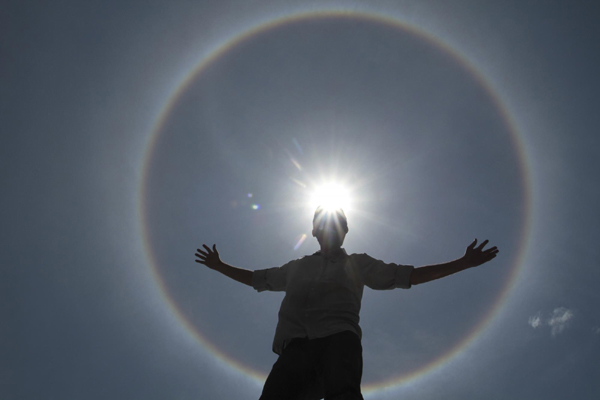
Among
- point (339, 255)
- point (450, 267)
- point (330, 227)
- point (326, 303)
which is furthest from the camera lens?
point (330, 227)

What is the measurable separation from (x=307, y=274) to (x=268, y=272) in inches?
24.7

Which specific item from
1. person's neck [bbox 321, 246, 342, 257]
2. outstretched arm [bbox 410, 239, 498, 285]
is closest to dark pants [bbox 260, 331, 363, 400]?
outstretched arm [bbox 410, 239, 498, 285]

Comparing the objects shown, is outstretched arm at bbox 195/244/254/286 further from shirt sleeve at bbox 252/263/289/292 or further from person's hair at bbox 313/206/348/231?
person's hair at bbox 313/206/348/231

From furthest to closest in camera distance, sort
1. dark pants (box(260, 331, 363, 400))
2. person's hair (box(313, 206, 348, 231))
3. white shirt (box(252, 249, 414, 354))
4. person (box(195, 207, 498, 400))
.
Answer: person's hair (box(313, 206, 348, 231)) → white shirt (box(252, 249, 414, 354)) → person (box(195, 207, 498, 400)) → dark pants (box(260, 331, 363, 400))

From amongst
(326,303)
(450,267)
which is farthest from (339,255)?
(450,267)

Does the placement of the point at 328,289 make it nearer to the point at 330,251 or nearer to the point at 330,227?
the point at 330,251

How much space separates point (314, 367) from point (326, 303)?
538mm

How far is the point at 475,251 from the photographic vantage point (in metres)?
3.77

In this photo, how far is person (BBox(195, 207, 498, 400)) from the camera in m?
3.16

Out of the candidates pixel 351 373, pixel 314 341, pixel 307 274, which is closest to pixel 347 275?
pixel 307 274

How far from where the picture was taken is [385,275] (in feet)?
12.6

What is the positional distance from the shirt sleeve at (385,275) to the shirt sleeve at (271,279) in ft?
2.86

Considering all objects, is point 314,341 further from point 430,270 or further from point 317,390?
point 430,270

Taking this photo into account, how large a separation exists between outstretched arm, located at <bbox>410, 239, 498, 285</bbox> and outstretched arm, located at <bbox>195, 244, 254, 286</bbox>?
1.80 m
